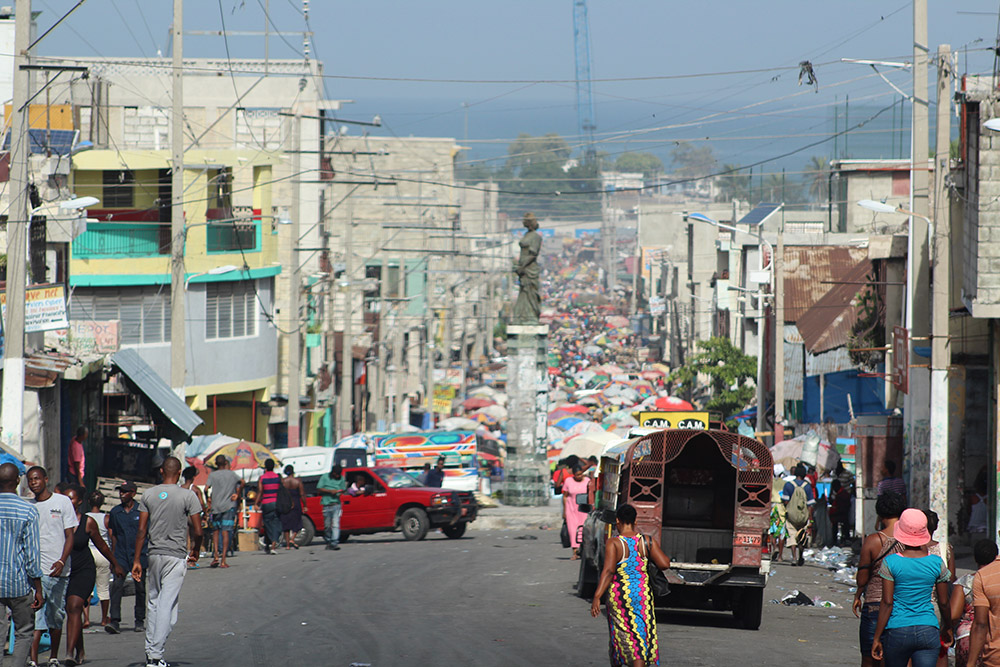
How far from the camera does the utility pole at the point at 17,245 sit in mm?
18969

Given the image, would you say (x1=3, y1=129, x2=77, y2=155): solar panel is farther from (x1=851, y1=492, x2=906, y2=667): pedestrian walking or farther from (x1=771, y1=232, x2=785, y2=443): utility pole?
(x1=851, y1=492, x2=906, y2=667): pedestrian walking

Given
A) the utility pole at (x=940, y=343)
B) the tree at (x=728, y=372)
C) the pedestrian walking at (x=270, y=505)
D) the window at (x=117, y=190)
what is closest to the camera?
the utility pole at (x=940, y=343)

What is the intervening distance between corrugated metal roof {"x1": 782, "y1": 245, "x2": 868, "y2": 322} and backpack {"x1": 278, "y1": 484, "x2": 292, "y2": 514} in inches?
1133

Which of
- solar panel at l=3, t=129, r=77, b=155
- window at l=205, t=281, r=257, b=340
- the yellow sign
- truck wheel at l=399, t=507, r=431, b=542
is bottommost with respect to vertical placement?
truck wheel at l=399, t=507, r=431, b=542

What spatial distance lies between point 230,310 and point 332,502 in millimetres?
18118

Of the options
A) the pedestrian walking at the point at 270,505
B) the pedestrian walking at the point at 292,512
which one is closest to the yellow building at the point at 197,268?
the pedestrian walking at the point at 292,512

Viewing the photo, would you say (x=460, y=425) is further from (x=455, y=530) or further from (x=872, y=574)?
(x=872, y=574)

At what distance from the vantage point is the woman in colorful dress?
962 cm

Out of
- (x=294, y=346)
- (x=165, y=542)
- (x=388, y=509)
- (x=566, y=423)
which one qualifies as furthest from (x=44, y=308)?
(x=566, y=423)

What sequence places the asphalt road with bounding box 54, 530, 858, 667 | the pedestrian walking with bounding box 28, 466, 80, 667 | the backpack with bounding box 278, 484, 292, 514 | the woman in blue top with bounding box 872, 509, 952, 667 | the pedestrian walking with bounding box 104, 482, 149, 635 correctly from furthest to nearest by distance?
1. the backpack with bounding box 278, 484, 292, 514
2. the pedestrian walking with bounding box 104, 482, 149, 635
3. the asphalt road with bounding box 54, 530, 858, 667
4. the pedestrian walking with bounding box 28, 466, 80, 667
5. the woman in blue top with bounding box 872, 509, 952, 667

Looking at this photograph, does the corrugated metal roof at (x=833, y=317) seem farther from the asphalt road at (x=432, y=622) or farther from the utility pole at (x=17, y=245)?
the utility pole at (x=17, y=245)

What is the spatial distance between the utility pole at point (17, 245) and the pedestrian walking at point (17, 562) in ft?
32.7

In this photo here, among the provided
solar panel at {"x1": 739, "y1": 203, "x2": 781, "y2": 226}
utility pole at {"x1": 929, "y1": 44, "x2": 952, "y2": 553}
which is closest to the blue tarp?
utility pole at {"x1": 929, "y1": 44, "x2": 952, "y2": 553}

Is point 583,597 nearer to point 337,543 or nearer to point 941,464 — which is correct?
point 941,464
